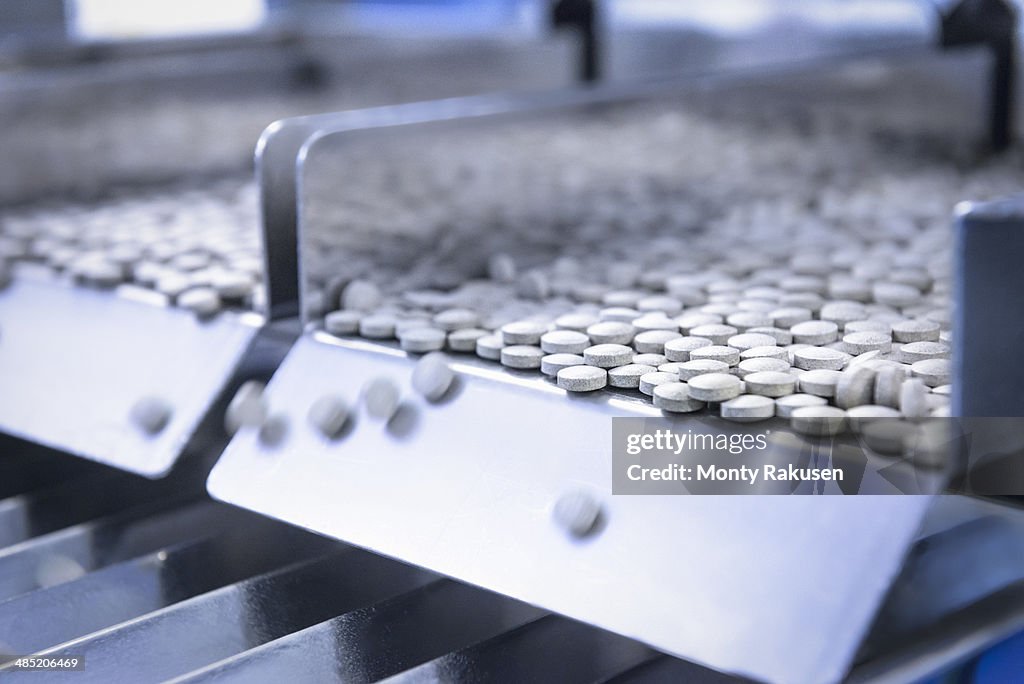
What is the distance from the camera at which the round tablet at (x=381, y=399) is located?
977mm

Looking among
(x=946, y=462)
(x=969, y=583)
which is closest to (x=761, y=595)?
(x=946, y=462)

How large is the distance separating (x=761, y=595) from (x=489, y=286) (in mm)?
579

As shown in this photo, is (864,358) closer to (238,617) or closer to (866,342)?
(866,342)

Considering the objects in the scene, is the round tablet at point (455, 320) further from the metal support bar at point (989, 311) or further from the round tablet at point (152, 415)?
the metal support bar at point (989, 311)

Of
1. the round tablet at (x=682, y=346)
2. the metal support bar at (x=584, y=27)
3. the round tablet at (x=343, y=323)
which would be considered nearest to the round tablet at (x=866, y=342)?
the round tablet at (x=682, y=346)

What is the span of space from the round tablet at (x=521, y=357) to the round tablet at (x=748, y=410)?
20cm

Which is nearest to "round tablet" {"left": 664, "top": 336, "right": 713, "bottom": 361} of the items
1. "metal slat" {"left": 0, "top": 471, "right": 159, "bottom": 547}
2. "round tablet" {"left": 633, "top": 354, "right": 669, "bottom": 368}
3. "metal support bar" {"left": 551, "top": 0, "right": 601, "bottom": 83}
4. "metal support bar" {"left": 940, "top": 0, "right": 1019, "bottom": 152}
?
"round tablet" {"left": 633, "top": 354, "right": 669, "bottom": 368}

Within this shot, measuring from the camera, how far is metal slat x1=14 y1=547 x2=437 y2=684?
907 millimetres

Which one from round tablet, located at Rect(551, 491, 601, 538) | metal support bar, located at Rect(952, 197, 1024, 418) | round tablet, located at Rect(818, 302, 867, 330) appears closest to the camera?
metal support bar, located at Rect(952, 197, 1024, 418)

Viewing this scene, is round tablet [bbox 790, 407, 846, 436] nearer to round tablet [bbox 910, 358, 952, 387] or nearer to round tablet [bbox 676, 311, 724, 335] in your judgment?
round tablet [bbox 910, 358, 952, 387]

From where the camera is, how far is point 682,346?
94 centimetres

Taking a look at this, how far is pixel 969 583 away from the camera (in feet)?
3.11

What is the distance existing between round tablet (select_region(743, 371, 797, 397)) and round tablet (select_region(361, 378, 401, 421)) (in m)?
0.30

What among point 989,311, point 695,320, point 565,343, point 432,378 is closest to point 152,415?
point 432,378
